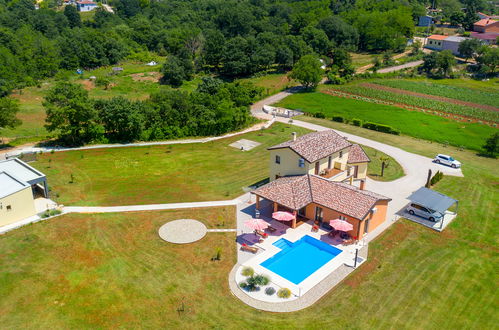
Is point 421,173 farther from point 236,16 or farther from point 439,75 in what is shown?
point 236,16

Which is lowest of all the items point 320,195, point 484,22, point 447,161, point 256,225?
point 447,161

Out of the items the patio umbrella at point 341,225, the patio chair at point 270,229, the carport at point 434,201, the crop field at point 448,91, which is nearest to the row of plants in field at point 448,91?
the crop field at point 448,91

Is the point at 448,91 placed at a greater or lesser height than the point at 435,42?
lesser

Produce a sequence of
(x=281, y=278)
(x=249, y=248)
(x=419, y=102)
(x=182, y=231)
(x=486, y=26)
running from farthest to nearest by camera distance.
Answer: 1. (x=486, y=26)
2. (x=419, y=102)
3. (x=182, y=231)
4. (x=249, y=248)
5. (x=281, y=278)

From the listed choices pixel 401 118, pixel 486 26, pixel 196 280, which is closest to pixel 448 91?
pixel 401 118

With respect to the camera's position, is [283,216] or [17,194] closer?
[283,216]

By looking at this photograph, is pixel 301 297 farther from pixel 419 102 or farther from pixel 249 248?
pixel 419 102

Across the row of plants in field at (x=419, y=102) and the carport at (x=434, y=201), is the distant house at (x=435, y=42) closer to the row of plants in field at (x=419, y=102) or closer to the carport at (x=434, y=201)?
the row of plants in field at (x=419, y=102)

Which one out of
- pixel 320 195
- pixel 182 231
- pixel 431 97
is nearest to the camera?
pixel 182 231
